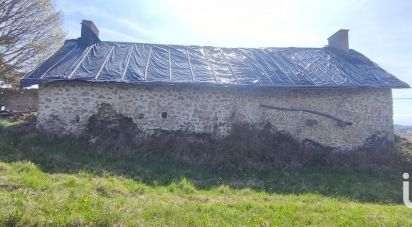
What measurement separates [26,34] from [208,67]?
10617 millimetres

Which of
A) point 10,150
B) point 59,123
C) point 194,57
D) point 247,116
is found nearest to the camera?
point 10,150

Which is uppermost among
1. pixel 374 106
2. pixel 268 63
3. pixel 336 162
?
pixel 268 63

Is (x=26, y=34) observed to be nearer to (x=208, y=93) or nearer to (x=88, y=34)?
(x=88, y=34)

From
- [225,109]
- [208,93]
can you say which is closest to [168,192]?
[225,109]

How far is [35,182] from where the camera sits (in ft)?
22.6

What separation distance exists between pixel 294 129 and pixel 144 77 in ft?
19.2

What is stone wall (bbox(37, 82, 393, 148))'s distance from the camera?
468 inches

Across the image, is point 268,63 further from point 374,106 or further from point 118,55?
point 118,55

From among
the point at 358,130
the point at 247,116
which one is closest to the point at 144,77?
the point at 247,116

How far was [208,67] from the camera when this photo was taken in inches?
549

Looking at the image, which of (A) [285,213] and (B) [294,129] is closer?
(A) [285,213]

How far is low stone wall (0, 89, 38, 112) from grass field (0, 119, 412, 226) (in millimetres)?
10547

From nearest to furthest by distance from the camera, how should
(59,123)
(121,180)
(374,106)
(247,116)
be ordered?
(121,180), (59,123), (247,116), (374,106)

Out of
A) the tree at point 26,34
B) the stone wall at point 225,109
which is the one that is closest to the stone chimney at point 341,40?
the stone wall at point 225,109
